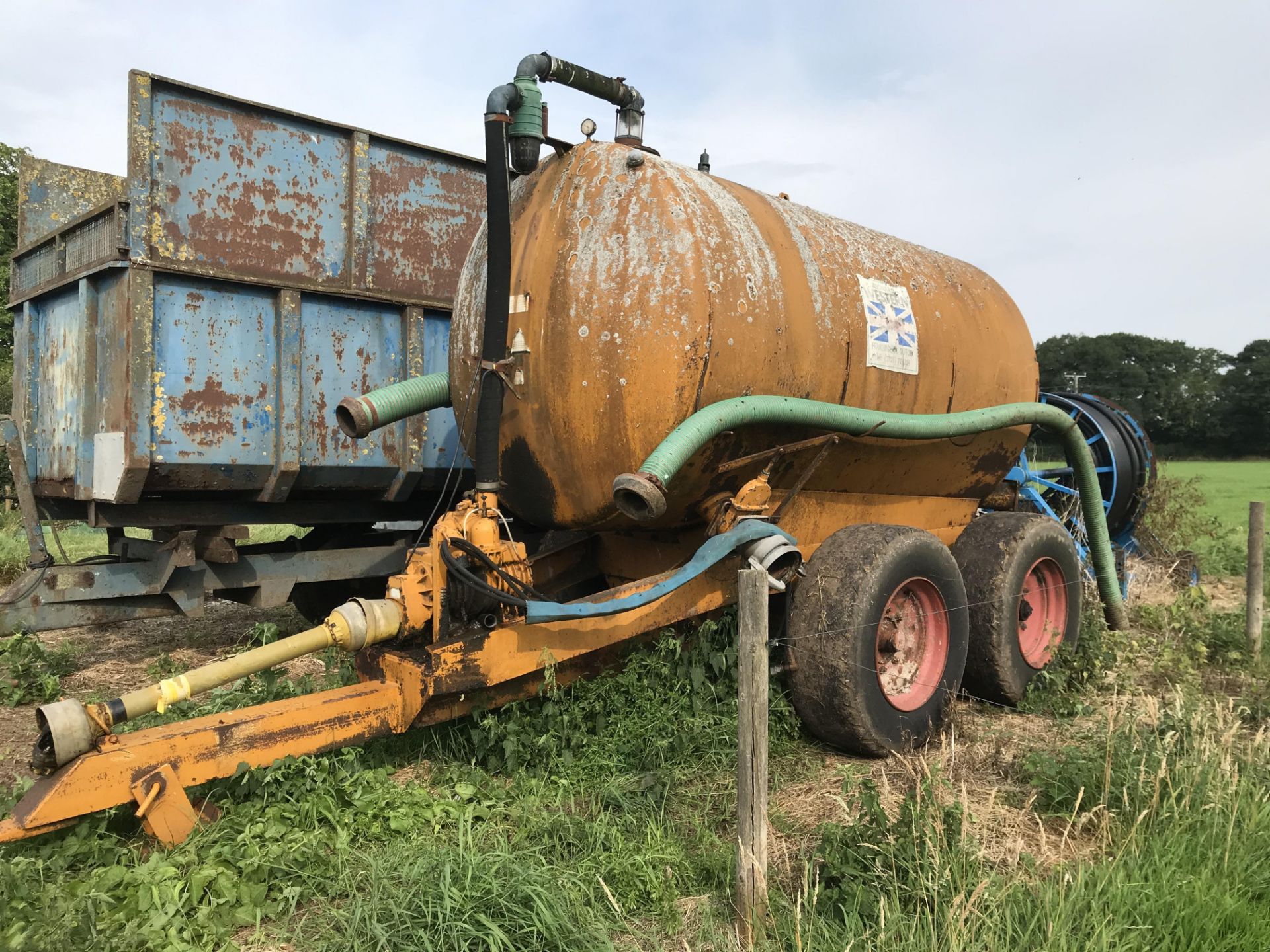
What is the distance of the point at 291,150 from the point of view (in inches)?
205

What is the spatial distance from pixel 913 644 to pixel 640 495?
81.8 inches

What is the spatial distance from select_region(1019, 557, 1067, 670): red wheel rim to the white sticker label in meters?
1.62

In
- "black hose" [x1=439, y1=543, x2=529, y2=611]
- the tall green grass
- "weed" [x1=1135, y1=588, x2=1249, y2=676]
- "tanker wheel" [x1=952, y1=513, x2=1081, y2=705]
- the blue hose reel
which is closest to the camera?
the tall green grass

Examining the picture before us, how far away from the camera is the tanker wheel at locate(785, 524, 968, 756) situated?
166 inches

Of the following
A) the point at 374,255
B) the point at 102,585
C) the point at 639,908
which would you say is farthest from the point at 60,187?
the point at 639,908

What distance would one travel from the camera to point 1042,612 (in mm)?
5777

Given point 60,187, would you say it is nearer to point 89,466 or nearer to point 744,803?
point 89,466

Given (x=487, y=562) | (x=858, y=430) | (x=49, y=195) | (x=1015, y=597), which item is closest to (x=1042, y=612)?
(x=1015, y=597)

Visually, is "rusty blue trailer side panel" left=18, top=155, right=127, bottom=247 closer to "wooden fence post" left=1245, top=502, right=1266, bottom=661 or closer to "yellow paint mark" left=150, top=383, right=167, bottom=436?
"yellow paint mark" left=150, top=383, right=167, bottom=436

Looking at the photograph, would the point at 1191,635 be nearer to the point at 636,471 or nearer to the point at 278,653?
the point at 636,471

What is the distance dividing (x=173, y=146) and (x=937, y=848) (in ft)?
15.7

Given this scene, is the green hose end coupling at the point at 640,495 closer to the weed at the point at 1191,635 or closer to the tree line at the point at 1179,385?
the weed at the point at 1191,635

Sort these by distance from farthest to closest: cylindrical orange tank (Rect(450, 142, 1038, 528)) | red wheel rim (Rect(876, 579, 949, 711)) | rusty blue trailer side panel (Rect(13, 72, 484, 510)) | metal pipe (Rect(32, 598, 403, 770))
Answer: rusty blue trailer side panel (Rect(13, 72, 484, 510)) → red wheel rim (Rect(876, 579, 949, 711)) → cylindrical orange tank (Rect(450, 142, 1038, 528)) → metal pipe (Rect(32, 598, 403, 770))

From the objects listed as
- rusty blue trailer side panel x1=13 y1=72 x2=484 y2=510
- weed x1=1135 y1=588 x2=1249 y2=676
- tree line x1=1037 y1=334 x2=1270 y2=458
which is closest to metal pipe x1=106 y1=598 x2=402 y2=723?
rusty blue trailer side panel x1=13 y1=72 x2=484 y2=510
